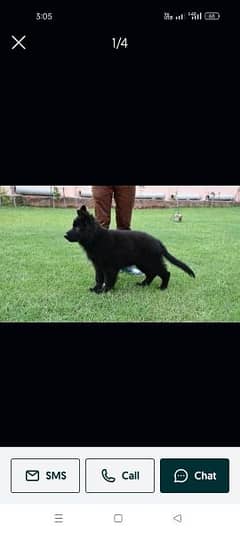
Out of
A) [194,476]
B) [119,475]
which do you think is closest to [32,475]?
[119,475]

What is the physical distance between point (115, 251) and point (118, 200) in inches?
24.7

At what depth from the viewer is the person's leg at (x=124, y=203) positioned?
0.67 metres

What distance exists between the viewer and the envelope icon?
66cm

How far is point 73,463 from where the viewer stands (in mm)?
666

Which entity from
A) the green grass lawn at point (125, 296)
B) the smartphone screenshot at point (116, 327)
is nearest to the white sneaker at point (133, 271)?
the green grass lawn at point (125, 296)

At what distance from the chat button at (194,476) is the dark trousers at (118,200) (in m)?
0.44

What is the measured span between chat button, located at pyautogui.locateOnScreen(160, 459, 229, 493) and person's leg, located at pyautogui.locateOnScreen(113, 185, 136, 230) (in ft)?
1.43

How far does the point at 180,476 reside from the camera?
2.16ft

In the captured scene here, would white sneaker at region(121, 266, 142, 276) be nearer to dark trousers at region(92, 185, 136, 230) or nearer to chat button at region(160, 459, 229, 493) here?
dark trousers at region(92, 185, 136, 230)
